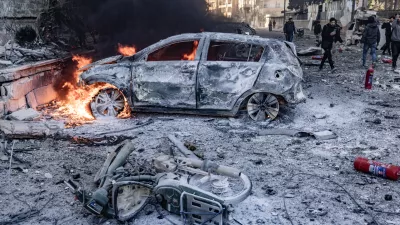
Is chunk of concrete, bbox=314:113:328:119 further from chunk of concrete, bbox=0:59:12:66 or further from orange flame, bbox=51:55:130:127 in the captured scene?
chunk of concrete, bbox=0:59:12:66

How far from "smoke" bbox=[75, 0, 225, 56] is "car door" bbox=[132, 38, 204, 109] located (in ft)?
18.0

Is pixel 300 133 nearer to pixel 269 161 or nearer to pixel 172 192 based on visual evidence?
pixel 269 161

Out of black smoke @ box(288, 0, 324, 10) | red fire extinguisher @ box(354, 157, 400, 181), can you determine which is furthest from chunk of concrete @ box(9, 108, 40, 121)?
black smoke @ box(288, 0, 324, 10)

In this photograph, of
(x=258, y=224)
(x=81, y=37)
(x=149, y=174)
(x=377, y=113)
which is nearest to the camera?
(x=258, y=224)

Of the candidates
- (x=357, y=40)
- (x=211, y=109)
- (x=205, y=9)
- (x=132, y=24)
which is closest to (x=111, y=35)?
(x=132, y=24)

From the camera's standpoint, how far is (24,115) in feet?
22.7

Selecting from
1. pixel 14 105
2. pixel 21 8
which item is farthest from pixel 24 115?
pixel 21 8

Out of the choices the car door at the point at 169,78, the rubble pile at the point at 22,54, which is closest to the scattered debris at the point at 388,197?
the car door at the point at 169,78

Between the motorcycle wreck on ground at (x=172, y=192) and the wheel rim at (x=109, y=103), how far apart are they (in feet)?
10.6

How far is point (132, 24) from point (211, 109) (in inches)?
331

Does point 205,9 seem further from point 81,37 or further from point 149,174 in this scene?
point 149,174

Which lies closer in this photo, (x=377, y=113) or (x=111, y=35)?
(x=377, y=113)

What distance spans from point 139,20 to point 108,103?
7862 mm

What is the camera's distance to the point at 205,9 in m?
17.7
